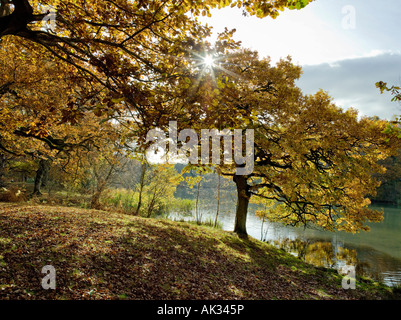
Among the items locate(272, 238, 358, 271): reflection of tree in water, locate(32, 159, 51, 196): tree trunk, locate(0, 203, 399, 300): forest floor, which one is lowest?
locate(272, 238, 358, 271): reflection of tree in water

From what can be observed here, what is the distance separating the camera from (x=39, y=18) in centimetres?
322

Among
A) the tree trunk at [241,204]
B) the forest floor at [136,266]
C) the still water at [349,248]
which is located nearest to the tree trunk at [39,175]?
the forest floor at [136,266]

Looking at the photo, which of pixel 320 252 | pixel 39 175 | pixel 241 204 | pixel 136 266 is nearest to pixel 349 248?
pixel 320 252

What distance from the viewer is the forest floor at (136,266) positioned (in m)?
4.34

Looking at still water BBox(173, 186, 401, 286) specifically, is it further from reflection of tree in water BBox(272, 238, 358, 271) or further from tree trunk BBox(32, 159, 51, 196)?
tree trunk BBox(32, 159, 51, 196)

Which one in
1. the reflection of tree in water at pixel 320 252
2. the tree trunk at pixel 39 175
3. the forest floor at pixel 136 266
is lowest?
the reflection of tree in water at pixel 320 252

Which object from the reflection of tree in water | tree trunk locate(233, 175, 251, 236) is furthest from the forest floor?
the reflection of tree in water

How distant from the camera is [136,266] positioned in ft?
19.2

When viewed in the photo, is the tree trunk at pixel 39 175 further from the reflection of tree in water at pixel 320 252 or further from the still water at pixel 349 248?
the reflection of tree in water at pixel 320 252

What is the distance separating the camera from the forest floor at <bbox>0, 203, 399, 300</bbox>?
4340 millimetres

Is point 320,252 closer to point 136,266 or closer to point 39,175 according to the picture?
point 136,266
